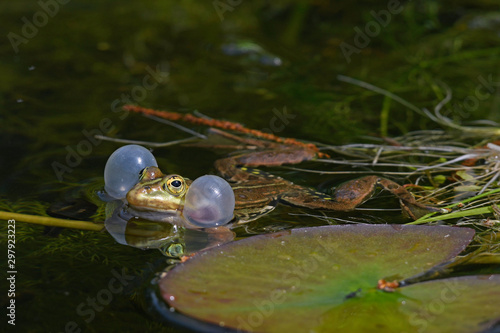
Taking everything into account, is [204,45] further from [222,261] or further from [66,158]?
[222,261]

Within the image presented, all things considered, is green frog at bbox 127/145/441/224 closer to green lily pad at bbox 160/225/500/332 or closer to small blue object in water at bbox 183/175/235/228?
small blue object in water at bbox 183/175/235/228

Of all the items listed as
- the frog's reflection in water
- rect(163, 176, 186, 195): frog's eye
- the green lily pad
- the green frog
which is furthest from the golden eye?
the green lily pad

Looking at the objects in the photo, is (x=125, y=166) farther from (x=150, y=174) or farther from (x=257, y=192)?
(x=257, y=192)

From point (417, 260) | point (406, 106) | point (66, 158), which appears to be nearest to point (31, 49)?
point (66, 158)

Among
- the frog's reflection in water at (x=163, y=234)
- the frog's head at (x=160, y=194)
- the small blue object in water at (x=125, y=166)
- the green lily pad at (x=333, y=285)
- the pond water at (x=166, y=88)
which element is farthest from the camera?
the small blue object in water at (x=125, y=166)

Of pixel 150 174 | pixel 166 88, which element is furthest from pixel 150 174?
pixel 166 88

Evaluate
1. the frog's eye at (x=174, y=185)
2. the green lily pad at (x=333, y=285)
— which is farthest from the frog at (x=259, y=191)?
the green lily pad at (x=333, y=285)

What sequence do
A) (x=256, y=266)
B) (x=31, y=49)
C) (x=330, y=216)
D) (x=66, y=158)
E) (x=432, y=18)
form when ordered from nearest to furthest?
1. (x=256, y=266)
2. (x=330, y=216)
3. (x=66, y=158)
4. (x=31, y=49)
5. (x=432, y=18)

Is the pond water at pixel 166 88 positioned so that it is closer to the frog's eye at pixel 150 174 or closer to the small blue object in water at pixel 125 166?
the small blue object in water at pixel 125 166
